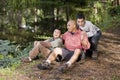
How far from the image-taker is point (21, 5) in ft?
87.1

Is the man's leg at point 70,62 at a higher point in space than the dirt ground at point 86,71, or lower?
higher

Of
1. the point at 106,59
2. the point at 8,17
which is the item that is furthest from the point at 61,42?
the point at 8,17

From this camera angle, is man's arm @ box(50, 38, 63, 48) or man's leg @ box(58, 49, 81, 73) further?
man's arm @ box(50, 38, 63, 48)

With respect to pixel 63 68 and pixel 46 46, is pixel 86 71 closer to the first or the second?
pixel 63 68

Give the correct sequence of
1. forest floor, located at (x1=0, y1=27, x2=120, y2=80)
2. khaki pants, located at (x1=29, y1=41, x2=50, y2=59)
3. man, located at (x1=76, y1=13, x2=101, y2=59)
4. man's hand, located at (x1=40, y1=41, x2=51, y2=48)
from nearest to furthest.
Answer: forest floor, located at (x1=0, y1=27, x2=120, y2=80)
khaki pants, located at (x1=29, y1=41, x2=50, y2=59)
man's hand, located at (x1=40, y1=41, x2=51, y2=48)
man, located at (x1=76, y1=13, x2=101, y2=59)

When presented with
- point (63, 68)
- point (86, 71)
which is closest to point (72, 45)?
point (86, 71)

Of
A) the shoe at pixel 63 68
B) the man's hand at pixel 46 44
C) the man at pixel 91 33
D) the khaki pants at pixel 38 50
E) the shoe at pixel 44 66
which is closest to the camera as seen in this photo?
the shoe at pixel 63 68

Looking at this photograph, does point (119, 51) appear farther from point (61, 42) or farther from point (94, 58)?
point (61, 42)

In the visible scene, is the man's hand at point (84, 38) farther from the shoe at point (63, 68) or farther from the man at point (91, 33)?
the shoe at point (63, 68)

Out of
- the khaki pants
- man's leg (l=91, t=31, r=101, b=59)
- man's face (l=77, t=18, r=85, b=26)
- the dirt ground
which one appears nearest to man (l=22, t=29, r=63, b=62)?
the khaki pants

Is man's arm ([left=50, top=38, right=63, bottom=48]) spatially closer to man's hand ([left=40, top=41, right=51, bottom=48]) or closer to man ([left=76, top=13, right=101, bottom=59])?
man's hand ([left=40, top=41, right=51, bottom=48])

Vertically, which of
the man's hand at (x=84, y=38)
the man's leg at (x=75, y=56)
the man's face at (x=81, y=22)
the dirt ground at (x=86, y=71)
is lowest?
the dirt ground at (x=86, y=71)

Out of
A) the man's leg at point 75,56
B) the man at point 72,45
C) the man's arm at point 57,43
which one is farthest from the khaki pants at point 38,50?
the man's leg at point 75,56

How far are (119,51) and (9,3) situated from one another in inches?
667
